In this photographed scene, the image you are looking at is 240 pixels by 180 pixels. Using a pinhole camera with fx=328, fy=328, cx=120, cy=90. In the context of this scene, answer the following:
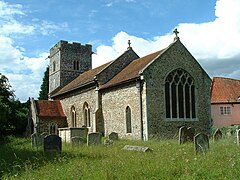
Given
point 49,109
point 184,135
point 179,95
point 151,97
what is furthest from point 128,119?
point 49,109

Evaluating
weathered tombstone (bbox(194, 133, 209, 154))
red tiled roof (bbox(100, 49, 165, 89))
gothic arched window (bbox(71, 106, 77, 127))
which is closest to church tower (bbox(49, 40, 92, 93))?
gothic arched window (bbox(71, 106, 77, 127))

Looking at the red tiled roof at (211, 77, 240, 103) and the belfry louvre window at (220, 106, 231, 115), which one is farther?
the red tiled roof at (211, 77, 240, 103)

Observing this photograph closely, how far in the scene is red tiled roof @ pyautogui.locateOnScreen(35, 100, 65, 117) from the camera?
106ft

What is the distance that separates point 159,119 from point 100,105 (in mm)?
6437

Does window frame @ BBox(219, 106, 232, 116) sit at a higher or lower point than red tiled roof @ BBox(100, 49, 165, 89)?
lower

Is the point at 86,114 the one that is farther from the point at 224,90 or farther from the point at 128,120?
the point at 224,90

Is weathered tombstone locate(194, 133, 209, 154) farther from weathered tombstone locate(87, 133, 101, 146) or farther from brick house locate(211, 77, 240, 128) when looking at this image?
brick house locate(211, 77, 240, 128)

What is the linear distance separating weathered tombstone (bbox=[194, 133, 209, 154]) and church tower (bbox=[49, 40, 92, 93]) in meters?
30.8

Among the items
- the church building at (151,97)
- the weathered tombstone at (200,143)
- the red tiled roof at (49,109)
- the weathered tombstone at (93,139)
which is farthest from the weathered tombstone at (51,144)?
the red tiled roof at (49,109)

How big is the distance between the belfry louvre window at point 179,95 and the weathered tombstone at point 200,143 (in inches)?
448

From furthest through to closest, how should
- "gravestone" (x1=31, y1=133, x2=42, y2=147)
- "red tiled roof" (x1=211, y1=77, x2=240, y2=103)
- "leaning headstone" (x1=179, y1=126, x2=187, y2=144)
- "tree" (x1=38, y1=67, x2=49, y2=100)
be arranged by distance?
"tree" (x1=38, y1=67, x2=49, y2=100) < "red tiled roof" (x1=211, y1=77, x2=240, y2=103) < "gravestone" (x1=31, y1=133, x2=42, y2=147) < "leaning headstone" (x1=179, y1=126, x2=187, y2=144)

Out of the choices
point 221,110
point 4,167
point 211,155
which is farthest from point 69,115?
point 211,155

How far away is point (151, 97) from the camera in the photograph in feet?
75.4

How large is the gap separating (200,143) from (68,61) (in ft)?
105
